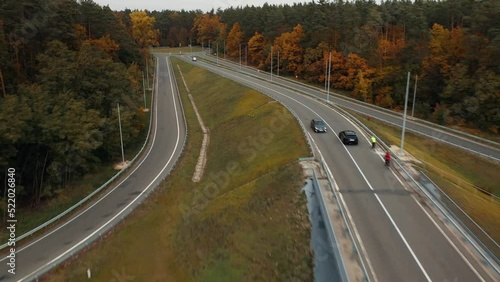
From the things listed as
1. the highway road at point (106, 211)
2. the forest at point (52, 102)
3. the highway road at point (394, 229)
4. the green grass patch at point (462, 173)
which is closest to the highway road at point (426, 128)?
the green grass patch at point (462, 173)

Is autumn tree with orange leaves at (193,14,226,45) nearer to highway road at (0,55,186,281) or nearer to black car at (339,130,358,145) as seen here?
highway road at (0,55,186,281)

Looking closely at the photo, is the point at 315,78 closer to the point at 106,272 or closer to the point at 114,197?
the point at 114,197

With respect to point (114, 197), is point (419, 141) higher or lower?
higher

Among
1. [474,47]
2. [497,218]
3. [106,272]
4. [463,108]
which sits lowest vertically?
[106,272]

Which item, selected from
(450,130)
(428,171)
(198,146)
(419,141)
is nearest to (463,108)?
(450,130)

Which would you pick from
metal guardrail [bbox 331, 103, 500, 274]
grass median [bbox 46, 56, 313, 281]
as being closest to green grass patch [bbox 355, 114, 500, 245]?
metal guardrail [bbox 331, 103, 500, 274]

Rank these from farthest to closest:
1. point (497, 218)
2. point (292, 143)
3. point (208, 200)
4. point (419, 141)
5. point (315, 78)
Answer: point (315, 78) → point (419, 141) → point (292, 143) → point (208, 200) → point (497, 218)
